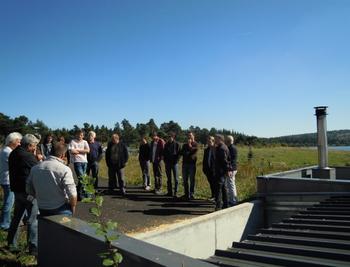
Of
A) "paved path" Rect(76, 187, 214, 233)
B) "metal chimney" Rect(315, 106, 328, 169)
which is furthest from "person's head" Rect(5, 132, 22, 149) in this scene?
"metal chimney" Rect(315, 106, 328, 169)

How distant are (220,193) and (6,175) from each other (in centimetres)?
499

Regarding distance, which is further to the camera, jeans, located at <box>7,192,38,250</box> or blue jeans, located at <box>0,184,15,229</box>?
blue jeans, located at <box>0,184,15,229</box>

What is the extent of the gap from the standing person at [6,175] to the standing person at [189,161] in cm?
548

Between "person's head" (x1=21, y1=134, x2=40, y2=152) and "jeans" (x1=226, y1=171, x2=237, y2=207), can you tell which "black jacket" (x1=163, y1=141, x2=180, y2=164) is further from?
"person's head" (x1=21, y1=134, x2=40, y2=152)

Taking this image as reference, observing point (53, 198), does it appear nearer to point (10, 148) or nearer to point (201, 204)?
point (10, 148)

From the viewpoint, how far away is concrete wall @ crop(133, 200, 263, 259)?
265 inches

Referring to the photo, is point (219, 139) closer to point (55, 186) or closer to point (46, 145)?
point (46, 145)

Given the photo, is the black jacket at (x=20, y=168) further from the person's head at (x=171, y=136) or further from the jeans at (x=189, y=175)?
the person's head at (x=171, y=136)

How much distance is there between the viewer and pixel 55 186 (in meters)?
5.27

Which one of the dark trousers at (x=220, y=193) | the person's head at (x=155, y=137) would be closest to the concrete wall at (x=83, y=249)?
the dark trousers at (x=220, y=193)

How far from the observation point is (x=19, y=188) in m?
6.27

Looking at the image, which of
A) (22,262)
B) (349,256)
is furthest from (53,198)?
(349,256)

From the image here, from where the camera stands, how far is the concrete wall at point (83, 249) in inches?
128

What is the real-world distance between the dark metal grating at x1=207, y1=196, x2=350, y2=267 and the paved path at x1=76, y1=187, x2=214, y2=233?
335 centimetres
